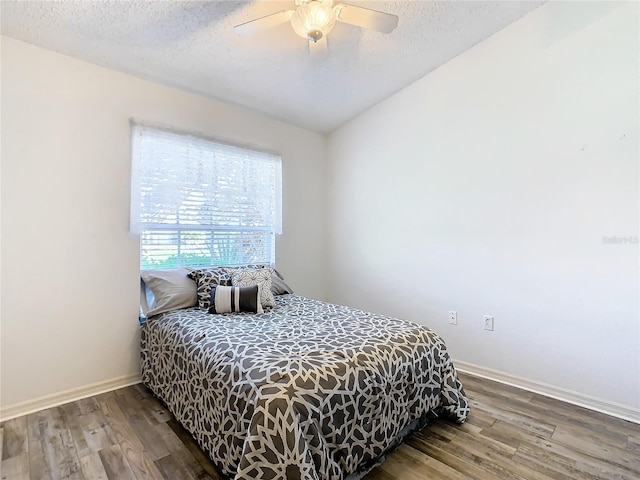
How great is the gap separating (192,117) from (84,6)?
3.37 ft

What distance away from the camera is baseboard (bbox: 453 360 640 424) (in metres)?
2.01

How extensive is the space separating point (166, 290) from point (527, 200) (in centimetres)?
282

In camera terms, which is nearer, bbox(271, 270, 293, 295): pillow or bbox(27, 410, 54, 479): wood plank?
bbox(27, 410, 54, 479): wood plank

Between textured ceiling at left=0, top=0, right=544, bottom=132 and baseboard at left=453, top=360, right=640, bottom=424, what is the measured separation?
266cm

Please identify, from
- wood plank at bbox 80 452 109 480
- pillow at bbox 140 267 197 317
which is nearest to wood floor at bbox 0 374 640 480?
wood plank at bbox 80 452 109 480

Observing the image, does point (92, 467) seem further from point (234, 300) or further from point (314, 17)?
point (314, 17)

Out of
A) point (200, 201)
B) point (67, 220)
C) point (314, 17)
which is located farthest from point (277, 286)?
point (314, 17)

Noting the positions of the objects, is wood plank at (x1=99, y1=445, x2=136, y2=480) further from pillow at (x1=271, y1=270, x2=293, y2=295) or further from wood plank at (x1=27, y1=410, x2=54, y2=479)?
pillow at (x1=271, y1=270, x2=293, y2=295)

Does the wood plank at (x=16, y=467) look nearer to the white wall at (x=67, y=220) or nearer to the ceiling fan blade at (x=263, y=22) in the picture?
the white wall at (x=67, y=220)

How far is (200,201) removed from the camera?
288cm

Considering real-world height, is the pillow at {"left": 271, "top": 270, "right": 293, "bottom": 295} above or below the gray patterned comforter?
above

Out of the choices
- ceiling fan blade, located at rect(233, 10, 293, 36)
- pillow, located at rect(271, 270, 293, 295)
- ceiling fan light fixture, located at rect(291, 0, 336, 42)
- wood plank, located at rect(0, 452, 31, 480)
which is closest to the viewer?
wood plank, located at rect(0, 452, 31, 480)

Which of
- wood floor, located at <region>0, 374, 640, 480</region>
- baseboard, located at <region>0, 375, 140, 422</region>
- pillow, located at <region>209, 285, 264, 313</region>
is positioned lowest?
wood floor, located at <region>0, 374, 640, 480</region>

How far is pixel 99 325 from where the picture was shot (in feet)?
7.74
